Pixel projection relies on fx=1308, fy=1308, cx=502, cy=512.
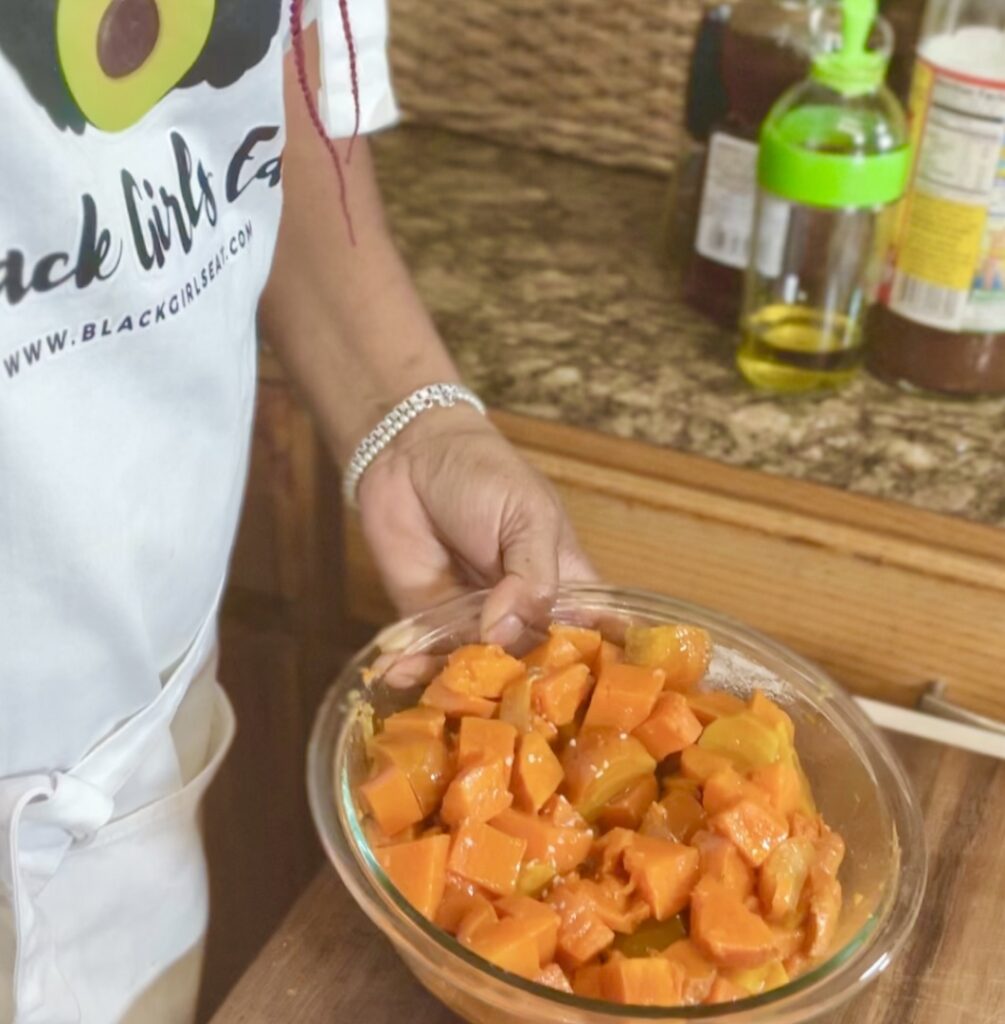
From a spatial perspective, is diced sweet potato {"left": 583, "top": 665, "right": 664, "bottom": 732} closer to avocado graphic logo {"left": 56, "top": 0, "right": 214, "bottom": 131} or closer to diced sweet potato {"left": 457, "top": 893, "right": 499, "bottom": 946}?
diced sweet potato {"left": 457, "top": 893, "right": 499, "bottom": 946}

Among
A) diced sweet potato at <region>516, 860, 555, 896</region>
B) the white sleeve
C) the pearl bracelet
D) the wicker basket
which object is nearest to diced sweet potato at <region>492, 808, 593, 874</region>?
diced sweet potato at <region>516, 860, 555, 896</region>

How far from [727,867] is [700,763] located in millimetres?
65

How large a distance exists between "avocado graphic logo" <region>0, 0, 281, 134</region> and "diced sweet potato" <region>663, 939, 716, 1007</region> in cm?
42

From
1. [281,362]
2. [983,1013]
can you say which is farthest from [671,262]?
[983,1013]

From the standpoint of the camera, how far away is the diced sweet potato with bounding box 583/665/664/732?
64 cm

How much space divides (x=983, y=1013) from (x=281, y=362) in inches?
22.0

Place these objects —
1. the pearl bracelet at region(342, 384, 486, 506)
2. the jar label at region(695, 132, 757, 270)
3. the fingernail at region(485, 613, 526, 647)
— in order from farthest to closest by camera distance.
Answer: the jar label at region(695, 132, 757, 270) → the pearl bracelet at region(342, 384, 486, 506) → the fingernail at region(485, 613, 526, 647)

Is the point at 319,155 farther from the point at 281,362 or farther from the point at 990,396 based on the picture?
the point at 990,396

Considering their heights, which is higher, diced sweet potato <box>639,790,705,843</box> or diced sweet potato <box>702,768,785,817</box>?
diced sweet potato <box>702,768,785,817</box>

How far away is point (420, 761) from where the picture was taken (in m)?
0.62

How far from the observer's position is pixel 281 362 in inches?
34.0

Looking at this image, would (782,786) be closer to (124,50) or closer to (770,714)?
(770,714)

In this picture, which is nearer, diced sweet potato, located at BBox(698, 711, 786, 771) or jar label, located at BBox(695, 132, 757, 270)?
diced sweet potato, located at BBox(698, 711, 786, 771)

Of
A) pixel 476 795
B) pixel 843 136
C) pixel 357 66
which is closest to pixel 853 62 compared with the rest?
pixel 843 136
